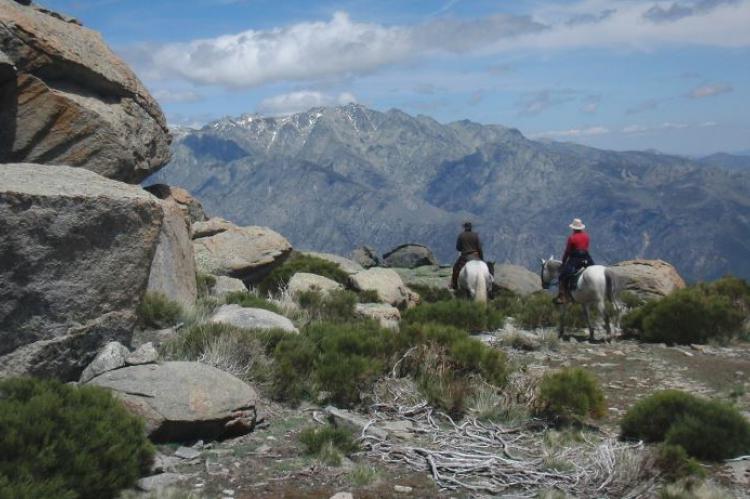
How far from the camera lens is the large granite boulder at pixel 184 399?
26.6ft

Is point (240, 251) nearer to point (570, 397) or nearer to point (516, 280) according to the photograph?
point (570, 397)

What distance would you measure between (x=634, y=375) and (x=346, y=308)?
7324 millimetres

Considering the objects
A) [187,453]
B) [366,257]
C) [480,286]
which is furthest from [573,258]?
[366,257]

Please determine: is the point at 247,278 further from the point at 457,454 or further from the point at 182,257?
the point at 457,454

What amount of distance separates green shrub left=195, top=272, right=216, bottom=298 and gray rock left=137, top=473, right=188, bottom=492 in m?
9.65

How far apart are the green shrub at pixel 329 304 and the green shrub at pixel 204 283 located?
7.55ft

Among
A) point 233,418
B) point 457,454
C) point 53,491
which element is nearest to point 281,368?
point 233,418

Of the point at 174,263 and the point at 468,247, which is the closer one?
the point at 174,263

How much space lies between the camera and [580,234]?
1783 cm

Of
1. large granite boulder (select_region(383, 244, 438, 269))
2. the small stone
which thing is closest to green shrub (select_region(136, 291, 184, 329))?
the small stone

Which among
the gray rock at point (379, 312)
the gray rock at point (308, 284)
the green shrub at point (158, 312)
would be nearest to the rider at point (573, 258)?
the gray rock at point (379, 312)

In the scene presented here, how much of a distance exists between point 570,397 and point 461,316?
7.76m

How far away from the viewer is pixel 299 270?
26297 mm

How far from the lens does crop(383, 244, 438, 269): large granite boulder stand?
41.2 meters
